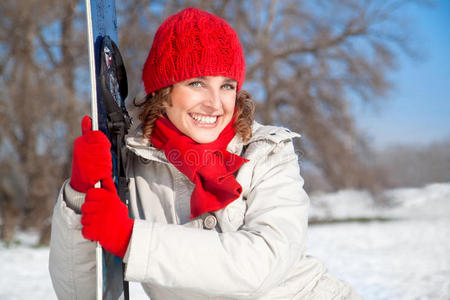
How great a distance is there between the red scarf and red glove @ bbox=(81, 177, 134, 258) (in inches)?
12.0

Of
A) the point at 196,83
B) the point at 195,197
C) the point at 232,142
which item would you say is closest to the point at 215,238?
the point at 195,197

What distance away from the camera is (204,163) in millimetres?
1438

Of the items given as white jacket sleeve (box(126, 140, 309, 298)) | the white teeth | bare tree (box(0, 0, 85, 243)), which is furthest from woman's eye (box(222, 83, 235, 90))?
bare tree (box(0, 0, 85, 243))

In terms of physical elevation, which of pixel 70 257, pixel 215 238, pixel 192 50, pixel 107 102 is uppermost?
pixel 192 50

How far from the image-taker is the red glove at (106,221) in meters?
1.10

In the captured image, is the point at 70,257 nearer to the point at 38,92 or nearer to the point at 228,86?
the point at 228,86

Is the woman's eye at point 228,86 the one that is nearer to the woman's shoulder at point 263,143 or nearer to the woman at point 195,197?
the woman at point 195,197

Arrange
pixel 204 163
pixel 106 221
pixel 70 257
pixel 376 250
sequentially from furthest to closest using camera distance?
pixel 376 250 < pixel 204 163 < pixel 70 257 < pixel 106 221

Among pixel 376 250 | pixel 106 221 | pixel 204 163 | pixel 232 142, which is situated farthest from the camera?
pixel 376 250

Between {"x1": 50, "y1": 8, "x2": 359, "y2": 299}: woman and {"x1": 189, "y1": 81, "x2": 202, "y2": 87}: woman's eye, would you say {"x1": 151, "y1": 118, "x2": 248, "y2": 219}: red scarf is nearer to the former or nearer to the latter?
{"x1": 50, "y1": 8, "x2": 359, "y2": 299}: woman

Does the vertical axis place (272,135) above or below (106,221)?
above

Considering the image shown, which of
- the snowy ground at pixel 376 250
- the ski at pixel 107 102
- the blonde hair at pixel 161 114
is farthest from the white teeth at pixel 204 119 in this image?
the snowy ground at pixel 376 250

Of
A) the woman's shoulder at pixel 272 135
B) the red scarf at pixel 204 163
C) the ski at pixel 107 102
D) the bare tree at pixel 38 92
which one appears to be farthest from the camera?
the bare tree at pixel 38 92

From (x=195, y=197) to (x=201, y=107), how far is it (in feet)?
1.18
